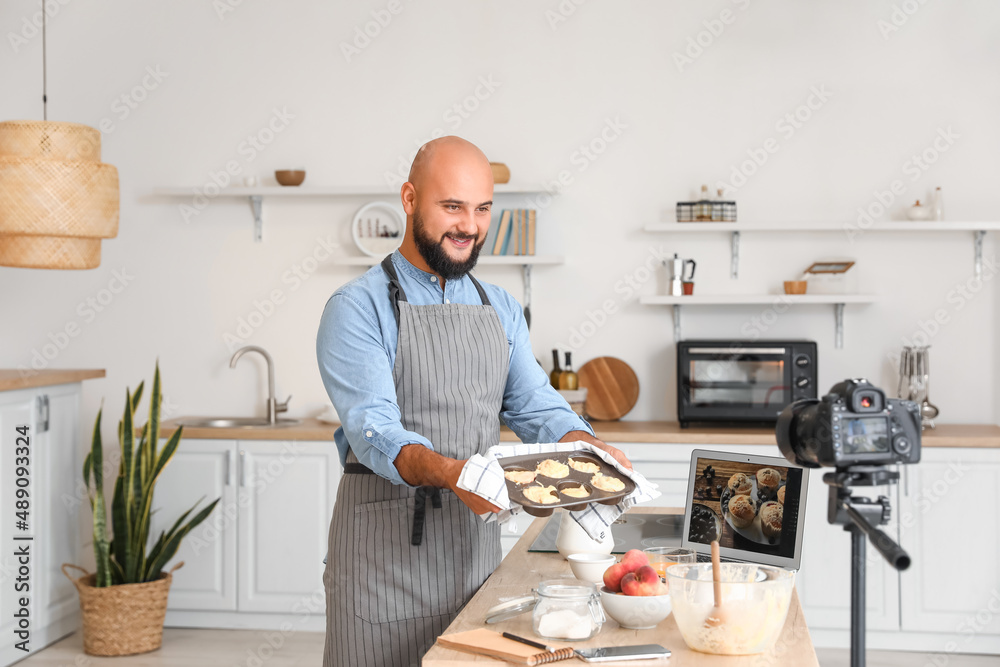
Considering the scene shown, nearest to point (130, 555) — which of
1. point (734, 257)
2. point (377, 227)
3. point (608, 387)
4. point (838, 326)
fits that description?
point (377, 227)

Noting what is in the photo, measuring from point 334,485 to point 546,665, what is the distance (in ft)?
8.79

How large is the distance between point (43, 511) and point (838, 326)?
11.6 ft

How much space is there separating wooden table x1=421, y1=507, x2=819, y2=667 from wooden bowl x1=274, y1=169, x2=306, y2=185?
281cm

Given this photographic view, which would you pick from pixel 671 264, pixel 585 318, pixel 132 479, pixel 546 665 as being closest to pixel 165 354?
pixel 132 479

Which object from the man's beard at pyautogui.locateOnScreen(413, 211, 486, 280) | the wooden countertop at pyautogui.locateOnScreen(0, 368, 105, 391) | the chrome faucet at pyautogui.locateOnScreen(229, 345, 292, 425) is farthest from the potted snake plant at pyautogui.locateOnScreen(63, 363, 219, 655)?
the man's beard at pyautogui.locateOnScreen(413, 211, 486, 280)

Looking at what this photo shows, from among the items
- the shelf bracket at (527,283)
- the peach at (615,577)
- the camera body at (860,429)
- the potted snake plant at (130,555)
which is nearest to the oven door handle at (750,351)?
the shelf bracket at (527,283)

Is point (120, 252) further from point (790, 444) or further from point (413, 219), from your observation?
point (790, 444)

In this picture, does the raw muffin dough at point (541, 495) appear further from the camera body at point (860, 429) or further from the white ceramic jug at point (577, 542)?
the camera body at point (860, 429)

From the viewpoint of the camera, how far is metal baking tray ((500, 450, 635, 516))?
1538 millimetres

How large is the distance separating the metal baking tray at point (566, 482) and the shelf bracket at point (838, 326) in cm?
277

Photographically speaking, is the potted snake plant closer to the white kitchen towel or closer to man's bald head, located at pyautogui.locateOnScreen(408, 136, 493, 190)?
man's bald head, located at pyautogui.locateOnScreen(408, 136, 493, 190)

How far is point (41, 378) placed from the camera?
382 centimetres

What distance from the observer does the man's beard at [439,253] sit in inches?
76.9

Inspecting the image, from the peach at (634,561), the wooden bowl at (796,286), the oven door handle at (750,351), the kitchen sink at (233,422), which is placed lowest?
the peach at (634,561)
